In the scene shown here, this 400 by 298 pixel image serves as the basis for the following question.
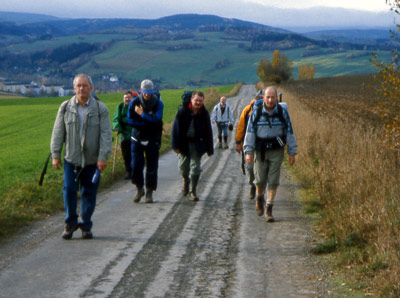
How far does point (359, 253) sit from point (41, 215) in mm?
5203

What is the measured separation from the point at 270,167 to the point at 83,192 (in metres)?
2.88

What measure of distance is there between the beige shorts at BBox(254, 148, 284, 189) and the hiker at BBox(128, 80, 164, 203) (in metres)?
2.06

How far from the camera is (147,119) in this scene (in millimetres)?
10164

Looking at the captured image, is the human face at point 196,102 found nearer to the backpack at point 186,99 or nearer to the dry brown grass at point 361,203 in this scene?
the backpack at point 186,99

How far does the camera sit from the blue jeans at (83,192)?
7629 millimetres

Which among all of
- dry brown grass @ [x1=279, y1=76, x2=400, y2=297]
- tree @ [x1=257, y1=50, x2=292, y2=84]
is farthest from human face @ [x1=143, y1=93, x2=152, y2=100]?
tree @ [x1=257, y1=50, x2=292, y2=84]

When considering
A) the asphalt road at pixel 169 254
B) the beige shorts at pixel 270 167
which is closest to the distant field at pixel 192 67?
the asphalt road at pixel 169 254

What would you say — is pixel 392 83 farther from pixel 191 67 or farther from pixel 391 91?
pixel 191 67

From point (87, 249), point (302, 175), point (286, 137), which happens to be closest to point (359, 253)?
point (286, 137)

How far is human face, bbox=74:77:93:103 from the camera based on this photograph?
24.1ft

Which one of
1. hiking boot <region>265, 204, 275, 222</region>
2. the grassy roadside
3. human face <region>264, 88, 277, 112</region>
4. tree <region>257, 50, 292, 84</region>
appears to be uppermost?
human face <region>264, 88, 277, 112</region>

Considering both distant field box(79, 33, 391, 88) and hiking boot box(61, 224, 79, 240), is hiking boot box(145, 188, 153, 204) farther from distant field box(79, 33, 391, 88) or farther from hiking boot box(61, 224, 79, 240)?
distant field box(79, 33, 391, 88)

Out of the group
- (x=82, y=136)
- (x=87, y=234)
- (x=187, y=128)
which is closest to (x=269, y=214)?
(x=187, y=128)

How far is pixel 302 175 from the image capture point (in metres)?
13.4
